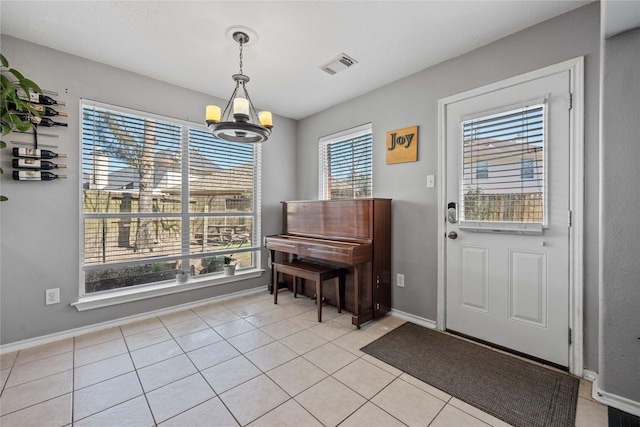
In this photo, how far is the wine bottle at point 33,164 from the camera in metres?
2.21

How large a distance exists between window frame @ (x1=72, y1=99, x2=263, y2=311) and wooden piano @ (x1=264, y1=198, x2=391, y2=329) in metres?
0.73

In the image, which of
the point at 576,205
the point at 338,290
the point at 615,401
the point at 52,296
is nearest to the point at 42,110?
the point at 52,296

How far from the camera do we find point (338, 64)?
103 inches

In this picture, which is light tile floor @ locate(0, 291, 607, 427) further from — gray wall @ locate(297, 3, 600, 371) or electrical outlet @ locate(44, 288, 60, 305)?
gray wall @ locate(297, 3, 600, 371)

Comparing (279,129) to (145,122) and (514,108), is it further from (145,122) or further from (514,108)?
(514,108)

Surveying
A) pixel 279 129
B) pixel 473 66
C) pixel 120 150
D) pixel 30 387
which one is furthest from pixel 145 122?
pixel 473 66

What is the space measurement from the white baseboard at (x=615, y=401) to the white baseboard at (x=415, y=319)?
44.8 inches

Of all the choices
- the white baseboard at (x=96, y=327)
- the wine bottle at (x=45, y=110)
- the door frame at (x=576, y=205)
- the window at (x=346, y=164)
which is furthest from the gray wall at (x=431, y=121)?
the wine bottle at (x=45, y=110)

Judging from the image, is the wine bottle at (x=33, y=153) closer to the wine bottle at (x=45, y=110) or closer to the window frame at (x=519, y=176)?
the wine bottle at (x=45, y=110)

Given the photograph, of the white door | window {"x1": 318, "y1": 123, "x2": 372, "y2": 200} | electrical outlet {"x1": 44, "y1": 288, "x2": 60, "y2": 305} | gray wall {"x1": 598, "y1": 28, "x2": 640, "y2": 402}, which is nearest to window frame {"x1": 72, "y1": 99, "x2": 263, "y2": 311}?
electrical outlet {"x1": 44, "y1": 288, "x2": 60, "y2": 305}

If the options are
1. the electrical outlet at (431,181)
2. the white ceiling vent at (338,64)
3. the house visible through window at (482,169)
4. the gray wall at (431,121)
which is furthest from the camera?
the electrical outlet at (431,181)

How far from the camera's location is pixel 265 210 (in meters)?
3.92

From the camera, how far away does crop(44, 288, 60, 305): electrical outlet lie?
7.82 ft

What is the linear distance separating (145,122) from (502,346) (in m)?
3.93
